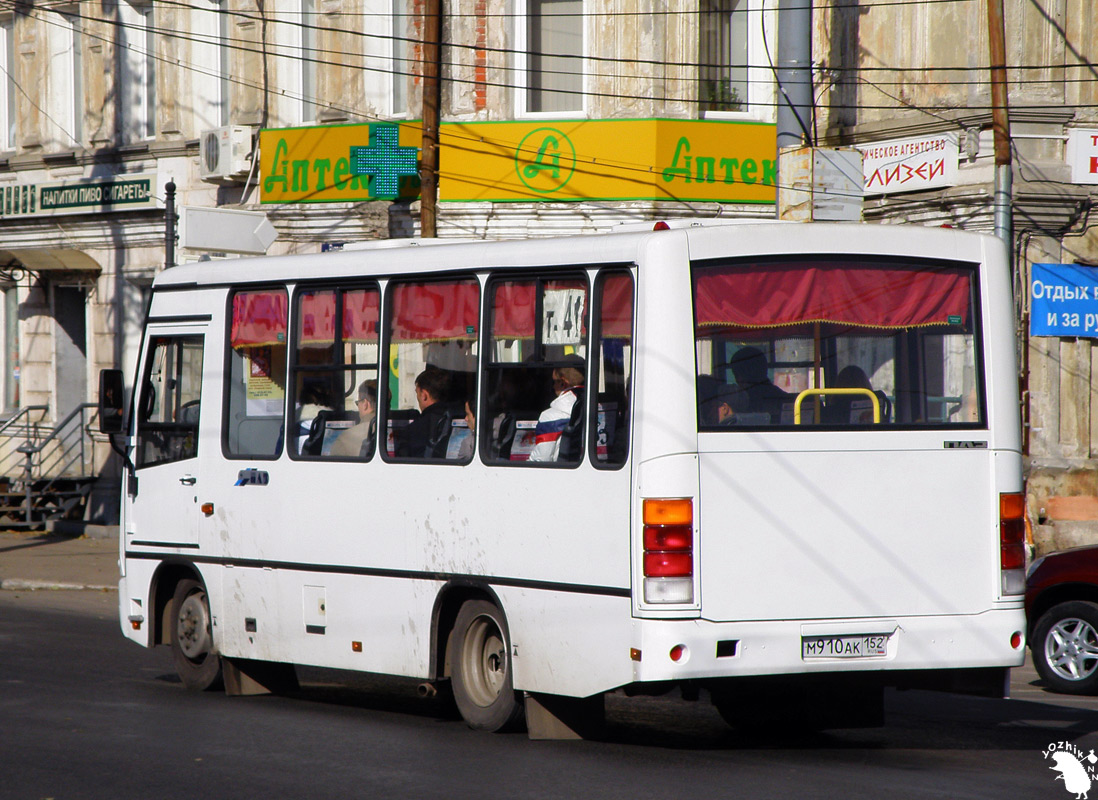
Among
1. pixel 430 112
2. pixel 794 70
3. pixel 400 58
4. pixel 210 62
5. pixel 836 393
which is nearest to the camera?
pixel 836 393

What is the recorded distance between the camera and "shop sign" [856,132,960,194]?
20.2m

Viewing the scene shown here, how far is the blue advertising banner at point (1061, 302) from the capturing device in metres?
19.6

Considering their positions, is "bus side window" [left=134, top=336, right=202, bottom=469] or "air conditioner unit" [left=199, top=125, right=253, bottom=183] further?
"air conditioner unit" [left=199, top=125, right=253, bottom=183]

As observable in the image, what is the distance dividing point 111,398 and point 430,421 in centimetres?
300

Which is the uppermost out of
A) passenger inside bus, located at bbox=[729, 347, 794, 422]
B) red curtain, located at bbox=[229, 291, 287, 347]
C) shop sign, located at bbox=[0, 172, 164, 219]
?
shop sign, located at bbox=[0, 172, 164, 219]

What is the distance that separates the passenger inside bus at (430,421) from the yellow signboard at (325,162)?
13.2 m

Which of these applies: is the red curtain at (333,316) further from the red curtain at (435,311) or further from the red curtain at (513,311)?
the red curtain at (513,311)

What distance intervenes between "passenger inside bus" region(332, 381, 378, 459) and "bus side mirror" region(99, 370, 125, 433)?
2181 millimetres

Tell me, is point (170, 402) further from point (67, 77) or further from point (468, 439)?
point (67, 77)

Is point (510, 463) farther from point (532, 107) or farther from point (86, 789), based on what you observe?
point (532, 107)

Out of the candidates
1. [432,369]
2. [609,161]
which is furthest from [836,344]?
[609,161]

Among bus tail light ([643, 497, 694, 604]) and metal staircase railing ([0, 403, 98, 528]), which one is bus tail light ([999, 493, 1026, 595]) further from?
metal staircase railing ([0, 403, 98, 528])

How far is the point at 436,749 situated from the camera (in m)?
8.35

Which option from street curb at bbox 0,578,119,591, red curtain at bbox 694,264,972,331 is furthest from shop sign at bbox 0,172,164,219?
red curtain at bbox 694,264,972,331
